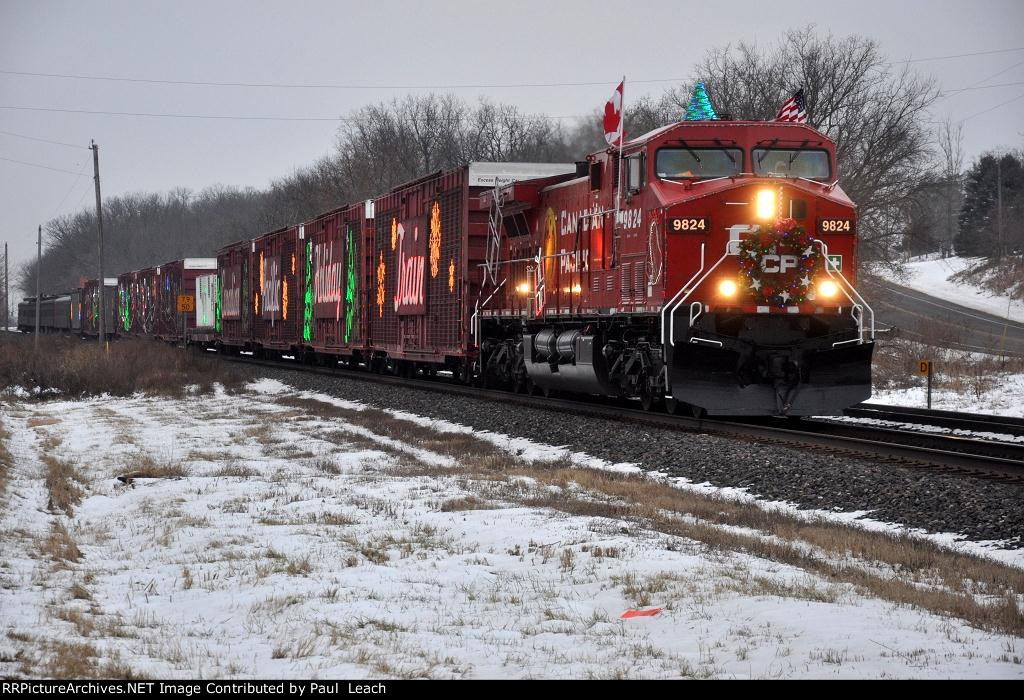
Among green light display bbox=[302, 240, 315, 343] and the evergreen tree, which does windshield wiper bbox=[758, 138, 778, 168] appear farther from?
the evergreen tree

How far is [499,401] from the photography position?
763 inches

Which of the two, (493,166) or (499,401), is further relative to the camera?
(493,166)

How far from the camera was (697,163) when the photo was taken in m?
14.9

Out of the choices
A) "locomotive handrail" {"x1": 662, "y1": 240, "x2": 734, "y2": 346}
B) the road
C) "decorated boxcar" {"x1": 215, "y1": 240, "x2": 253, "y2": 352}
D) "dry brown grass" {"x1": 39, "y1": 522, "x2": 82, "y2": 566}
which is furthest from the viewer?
"decorated boxcar" {"x1": 215, "y1": 240, "x2": 253, "y2": 352}

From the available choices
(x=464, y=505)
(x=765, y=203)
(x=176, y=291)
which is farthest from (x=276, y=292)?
(x=464, y=505)

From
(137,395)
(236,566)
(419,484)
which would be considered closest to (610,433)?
(419,484)

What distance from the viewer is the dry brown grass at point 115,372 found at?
28266 mm

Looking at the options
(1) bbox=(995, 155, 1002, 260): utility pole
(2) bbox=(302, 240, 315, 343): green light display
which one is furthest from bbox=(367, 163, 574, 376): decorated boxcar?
(1) bbox=(995, 155, 1002, 260): utility pole

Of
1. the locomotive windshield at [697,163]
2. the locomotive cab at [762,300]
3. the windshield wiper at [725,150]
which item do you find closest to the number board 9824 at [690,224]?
the locomotive cab at [762,300]

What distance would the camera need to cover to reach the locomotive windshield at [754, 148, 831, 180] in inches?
585

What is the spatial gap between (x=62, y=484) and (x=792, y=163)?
395 inches

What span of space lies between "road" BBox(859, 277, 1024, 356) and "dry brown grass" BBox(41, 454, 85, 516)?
1718 cm

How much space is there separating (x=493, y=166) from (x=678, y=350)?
351 inches

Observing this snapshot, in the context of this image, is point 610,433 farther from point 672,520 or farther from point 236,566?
point 236,566
